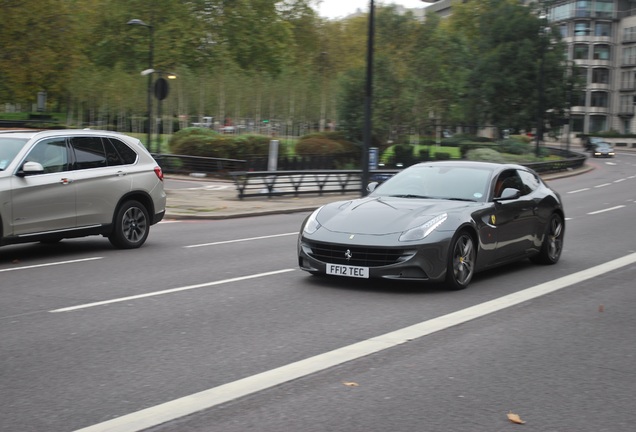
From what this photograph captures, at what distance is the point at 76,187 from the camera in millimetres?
12336

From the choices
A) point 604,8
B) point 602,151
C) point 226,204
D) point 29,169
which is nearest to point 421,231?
point 29,169

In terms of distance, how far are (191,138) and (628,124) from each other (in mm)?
95094

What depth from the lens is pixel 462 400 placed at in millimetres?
5445

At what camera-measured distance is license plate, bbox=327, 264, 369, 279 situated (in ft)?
30.9

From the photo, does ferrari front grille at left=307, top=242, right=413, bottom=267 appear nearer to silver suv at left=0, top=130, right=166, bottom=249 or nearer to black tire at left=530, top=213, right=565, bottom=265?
black tire at left=530, top=213, right=565, bottom=265

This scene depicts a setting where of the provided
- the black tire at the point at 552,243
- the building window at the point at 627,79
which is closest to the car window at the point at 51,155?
the black tire at the point at 552,243

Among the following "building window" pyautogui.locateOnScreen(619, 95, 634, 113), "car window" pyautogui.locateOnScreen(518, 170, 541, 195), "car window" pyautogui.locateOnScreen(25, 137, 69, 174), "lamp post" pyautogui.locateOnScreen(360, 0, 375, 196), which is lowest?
"car window" pyautogui.locateOnScreen(518, 170, 541, 195)

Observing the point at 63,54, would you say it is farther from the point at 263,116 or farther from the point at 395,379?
the point at 395,379

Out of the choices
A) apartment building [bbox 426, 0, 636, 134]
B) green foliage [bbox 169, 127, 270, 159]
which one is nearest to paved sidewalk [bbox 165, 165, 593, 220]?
green foliage [bbox 169, 127, 270, 159]

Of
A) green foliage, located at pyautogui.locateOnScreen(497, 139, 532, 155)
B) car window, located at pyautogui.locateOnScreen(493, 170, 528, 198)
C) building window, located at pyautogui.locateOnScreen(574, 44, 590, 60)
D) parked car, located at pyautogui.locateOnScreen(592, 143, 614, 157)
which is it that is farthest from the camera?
building window, located at pyautogui.locateOnScreen(574, 44, 590, 60)

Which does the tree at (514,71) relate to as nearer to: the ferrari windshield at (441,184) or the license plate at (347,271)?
the ferrari windshield at (441,184)

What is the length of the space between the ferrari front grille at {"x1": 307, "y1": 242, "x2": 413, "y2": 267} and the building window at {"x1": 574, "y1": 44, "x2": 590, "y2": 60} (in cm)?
11571

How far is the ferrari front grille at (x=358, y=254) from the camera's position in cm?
933

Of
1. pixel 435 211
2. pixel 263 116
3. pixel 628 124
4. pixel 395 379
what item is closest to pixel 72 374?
pixel 395 379
